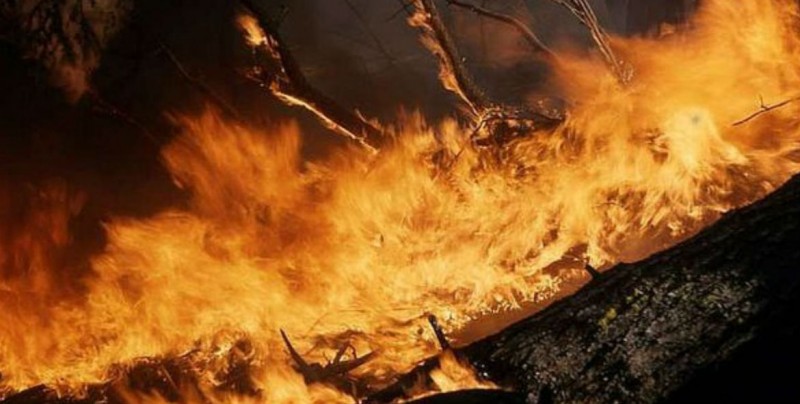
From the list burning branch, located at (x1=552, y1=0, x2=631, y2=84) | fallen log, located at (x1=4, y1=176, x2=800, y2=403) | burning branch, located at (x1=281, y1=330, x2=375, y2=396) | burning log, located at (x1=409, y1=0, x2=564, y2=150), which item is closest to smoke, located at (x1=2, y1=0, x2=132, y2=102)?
burning log, located at (x1=409, y1=0, x2=564, y2=150)

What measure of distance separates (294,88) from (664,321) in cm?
439

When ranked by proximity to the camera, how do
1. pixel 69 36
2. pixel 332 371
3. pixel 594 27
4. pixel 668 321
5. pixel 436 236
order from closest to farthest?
1. pixel 668 321
2. pixel 332 371
3. pixel 436 236
4. pixel 594 27
5. pixel 69 36

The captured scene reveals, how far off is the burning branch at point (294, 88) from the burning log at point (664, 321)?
3.70 m

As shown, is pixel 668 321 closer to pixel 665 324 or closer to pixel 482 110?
pixel 665 324

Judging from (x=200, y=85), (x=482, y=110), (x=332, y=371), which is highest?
(x=482, y=110)

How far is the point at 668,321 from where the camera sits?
2164mm

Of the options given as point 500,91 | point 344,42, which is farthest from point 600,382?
point 344,42

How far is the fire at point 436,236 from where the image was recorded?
5066mm

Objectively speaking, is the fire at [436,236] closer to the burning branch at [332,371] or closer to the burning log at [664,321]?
the burning branch at [332,371]

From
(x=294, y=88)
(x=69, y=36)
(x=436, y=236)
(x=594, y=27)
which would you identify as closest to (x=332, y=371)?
(x=436, y=236)

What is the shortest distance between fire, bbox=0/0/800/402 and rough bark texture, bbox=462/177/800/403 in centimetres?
233

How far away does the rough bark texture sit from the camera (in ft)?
6.68

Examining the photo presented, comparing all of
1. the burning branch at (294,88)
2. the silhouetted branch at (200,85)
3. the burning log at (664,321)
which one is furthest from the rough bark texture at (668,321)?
the silhouetted branch at (200,85)

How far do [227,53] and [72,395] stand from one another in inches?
255
